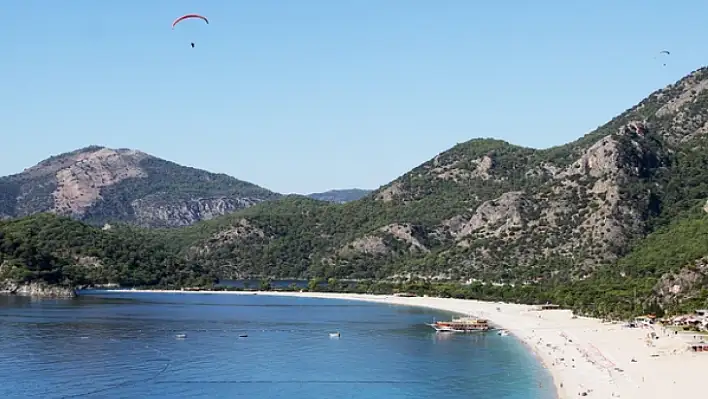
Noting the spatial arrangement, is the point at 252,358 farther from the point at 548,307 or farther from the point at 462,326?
the point at 548,307

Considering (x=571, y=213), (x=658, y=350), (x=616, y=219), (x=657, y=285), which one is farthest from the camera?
(x=571, y=213)

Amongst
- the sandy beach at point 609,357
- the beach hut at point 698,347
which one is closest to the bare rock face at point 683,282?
the sandy beach at point 609,357

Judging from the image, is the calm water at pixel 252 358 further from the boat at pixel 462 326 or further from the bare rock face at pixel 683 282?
the bare rock face at pixel 683 282

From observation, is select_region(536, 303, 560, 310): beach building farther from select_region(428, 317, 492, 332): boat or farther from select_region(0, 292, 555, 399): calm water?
select_region(428, 317, 492, 332): boat

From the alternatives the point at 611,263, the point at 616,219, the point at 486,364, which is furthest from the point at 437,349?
the point at 616,219

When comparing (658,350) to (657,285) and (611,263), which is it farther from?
(611,263)

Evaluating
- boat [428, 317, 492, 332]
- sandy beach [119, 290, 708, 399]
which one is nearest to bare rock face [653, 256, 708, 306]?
sandy beach [119, 290, 708, 399]
